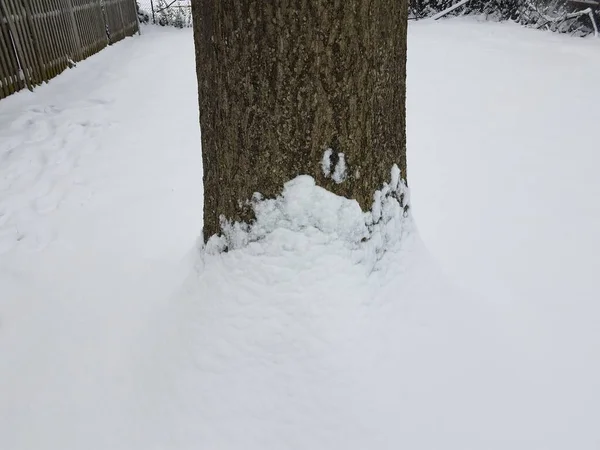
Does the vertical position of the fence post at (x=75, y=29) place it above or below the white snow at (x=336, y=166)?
below

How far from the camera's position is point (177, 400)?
5.24 feet

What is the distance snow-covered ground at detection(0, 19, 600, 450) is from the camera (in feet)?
5.03

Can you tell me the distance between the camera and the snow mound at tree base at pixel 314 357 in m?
1.49

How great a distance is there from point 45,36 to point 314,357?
700 centimetres

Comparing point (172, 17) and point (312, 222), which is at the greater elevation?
point (312, 222)

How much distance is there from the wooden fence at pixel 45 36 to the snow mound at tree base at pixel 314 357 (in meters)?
5.51

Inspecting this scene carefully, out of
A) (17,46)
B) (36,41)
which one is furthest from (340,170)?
(36,41)

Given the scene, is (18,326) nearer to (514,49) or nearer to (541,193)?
(541,193)

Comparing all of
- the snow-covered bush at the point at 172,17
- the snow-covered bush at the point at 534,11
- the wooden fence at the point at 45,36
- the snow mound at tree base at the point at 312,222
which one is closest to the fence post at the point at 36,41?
the wooden fence at the point at 45,36

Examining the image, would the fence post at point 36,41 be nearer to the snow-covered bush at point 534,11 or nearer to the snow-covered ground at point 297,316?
the snow-covered ground at point 297,316

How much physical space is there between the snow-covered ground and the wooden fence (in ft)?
6.72

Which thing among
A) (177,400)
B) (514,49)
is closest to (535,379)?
(177,400)

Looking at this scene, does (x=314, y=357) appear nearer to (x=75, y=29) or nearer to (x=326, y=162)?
(x=326, y=162)

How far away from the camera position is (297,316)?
5.18ft
